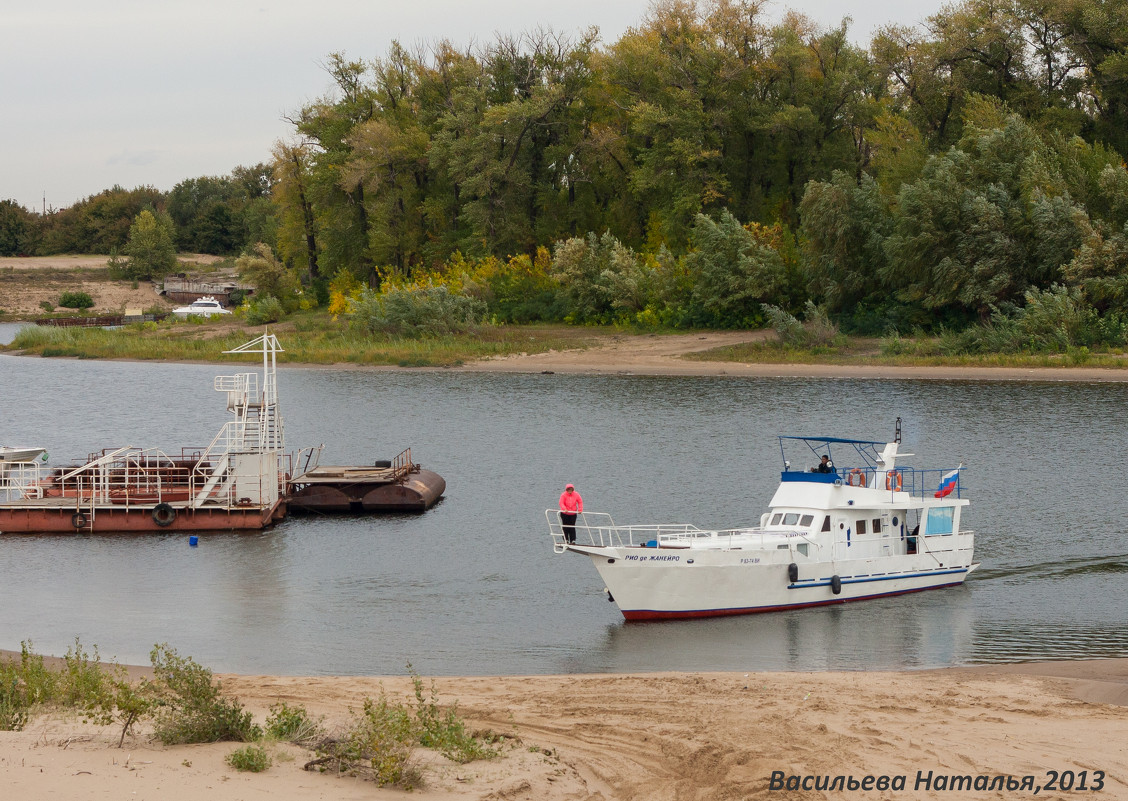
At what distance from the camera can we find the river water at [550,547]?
80.7 feet

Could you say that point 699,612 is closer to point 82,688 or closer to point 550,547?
point 550,547

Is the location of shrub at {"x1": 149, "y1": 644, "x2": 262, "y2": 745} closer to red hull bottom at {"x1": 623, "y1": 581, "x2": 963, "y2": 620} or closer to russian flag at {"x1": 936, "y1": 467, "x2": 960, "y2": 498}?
red hull bottom at {"x1": 623, "y1": 581, "x2": 963, "y2": 620}

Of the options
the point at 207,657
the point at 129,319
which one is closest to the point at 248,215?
the point at 129,319

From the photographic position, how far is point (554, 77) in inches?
3878

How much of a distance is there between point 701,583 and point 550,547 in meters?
8.43

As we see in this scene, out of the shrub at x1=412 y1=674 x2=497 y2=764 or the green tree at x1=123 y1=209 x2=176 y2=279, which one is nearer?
the shrub at x1=412 y1=674 x2=497 y2=764

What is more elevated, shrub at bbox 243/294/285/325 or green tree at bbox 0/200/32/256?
green tree at bbox 0/200/32/256

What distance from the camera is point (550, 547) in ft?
111

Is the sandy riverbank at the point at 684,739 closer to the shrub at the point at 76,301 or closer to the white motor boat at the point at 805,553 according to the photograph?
the white motor boat at the point at 805,553

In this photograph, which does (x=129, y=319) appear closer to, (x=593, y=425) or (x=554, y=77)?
(x=554, y=77)

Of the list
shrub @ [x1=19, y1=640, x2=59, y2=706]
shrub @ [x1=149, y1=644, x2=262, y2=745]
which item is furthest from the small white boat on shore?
shrub @ [x1=149, y1=644, x2=262, y2=745]

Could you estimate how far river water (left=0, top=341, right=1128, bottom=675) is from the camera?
80.7 ft

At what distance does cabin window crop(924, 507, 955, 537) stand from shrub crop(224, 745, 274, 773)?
66.3ft

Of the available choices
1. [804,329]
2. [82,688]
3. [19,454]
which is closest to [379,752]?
[82,688]
